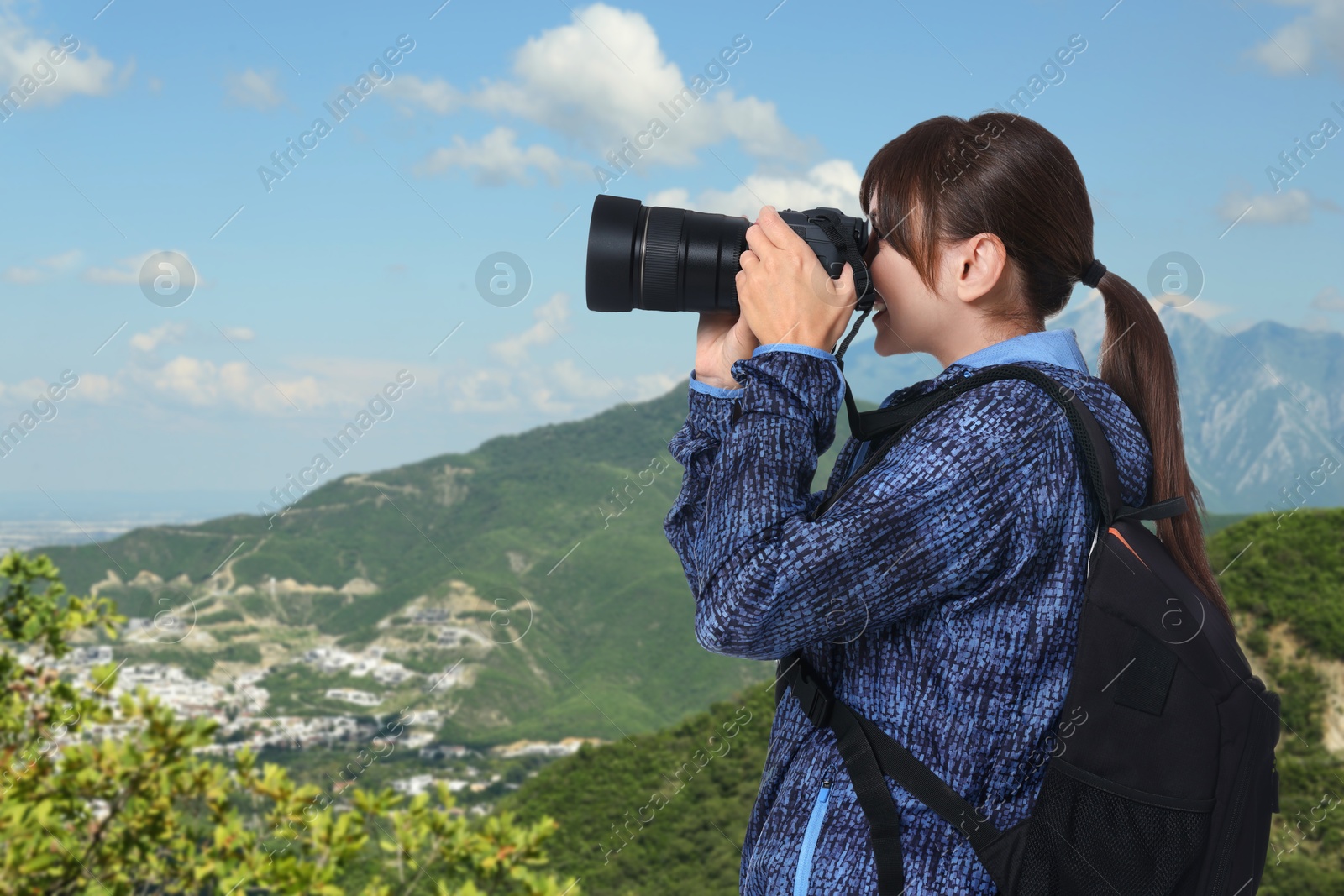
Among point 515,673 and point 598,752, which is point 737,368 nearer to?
point 598,752

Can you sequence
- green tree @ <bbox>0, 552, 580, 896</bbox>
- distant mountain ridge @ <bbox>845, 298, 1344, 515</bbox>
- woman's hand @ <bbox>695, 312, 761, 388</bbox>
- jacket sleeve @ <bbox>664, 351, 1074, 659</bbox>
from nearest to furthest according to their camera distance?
1. jacket sleeve @ <bbox>664, 351, 1074, 659</bbox>
2. woman's hand @ <bbox>695, 312, 761, 388</bbox>
3. green tree @ <bbox>0, 552, 580, 896</bbox>
4. distant mountain ridge @ <bbox>845, 298, 1344, 515</bbox>

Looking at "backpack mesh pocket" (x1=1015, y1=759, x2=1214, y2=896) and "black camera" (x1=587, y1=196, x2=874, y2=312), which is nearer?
"backpack mesh pocket" (x1=1015, y1=759, x2=1214, y2=896)

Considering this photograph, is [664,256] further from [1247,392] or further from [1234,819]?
[1247,392]

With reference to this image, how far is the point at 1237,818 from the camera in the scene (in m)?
0.76

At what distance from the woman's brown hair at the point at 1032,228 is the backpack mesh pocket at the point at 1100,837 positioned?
221mm

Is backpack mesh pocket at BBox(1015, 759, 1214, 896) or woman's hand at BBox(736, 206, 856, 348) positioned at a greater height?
woman's hand at BBox(736, 206, 856, 348)

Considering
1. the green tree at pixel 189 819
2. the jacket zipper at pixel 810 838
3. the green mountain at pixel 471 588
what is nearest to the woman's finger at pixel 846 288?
the jacket zipper at pixel 810 838

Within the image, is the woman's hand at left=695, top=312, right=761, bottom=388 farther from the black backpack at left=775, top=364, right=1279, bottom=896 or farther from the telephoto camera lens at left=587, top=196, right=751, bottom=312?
the black backpack at left=775, top=364, right=1279, bottom=896

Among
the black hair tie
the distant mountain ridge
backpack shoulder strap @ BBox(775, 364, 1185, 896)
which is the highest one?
the distant mountain ridge

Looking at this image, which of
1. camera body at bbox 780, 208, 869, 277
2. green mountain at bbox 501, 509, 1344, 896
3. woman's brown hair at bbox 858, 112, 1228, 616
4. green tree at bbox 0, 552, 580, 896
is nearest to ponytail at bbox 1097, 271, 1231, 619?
woman's brown hair at bbox 858, 112, 1228, 616

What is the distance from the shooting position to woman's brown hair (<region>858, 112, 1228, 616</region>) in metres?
0.82

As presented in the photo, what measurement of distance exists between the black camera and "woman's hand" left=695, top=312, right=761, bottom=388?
0.02 metres

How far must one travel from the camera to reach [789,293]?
84 cm

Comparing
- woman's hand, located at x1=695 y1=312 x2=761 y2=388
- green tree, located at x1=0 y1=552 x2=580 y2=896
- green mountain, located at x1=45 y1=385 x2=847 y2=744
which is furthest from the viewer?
green mountain, located at x1=45 y1=385 x2=847 y2=744
